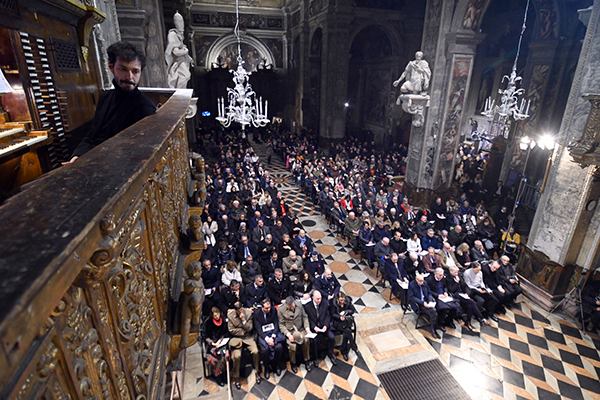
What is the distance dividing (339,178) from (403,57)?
9.31 meters

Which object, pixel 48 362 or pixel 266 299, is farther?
pixel 266 299

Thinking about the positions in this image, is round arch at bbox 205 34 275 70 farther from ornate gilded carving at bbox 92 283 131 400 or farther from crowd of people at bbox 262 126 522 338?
ornate gilded carving at bbox 92 283 131 400

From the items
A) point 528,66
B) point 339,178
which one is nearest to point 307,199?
point 339,178

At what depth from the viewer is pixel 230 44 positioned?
22906 millimetres

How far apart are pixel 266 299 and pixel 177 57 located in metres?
6.65

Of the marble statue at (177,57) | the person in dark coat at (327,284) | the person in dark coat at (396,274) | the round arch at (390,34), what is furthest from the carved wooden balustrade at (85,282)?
the round arch at (390,34)

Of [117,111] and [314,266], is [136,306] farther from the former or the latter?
[314,266]

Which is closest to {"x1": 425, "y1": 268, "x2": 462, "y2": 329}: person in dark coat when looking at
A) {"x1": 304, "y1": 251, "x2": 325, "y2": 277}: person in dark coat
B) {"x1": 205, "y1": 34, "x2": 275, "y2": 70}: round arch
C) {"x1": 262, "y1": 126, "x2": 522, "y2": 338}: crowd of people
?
{"x1": 262, "y1": 126, "x2": 522, "y2": 338}: crowd of people

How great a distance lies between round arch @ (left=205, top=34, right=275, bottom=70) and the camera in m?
22.5

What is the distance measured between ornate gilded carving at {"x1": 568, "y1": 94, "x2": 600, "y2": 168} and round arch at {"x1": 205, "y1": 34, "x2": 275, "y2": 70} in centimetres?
2045

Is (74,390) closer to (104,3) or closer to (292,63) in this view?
(104,3)

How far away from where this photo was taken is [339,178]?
1285 cm

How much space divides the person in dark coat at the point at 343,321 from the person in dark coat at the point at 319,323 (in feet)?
0.37

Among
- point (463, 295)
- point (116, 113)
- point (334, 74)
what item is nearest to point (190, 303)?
point (116, 113)
